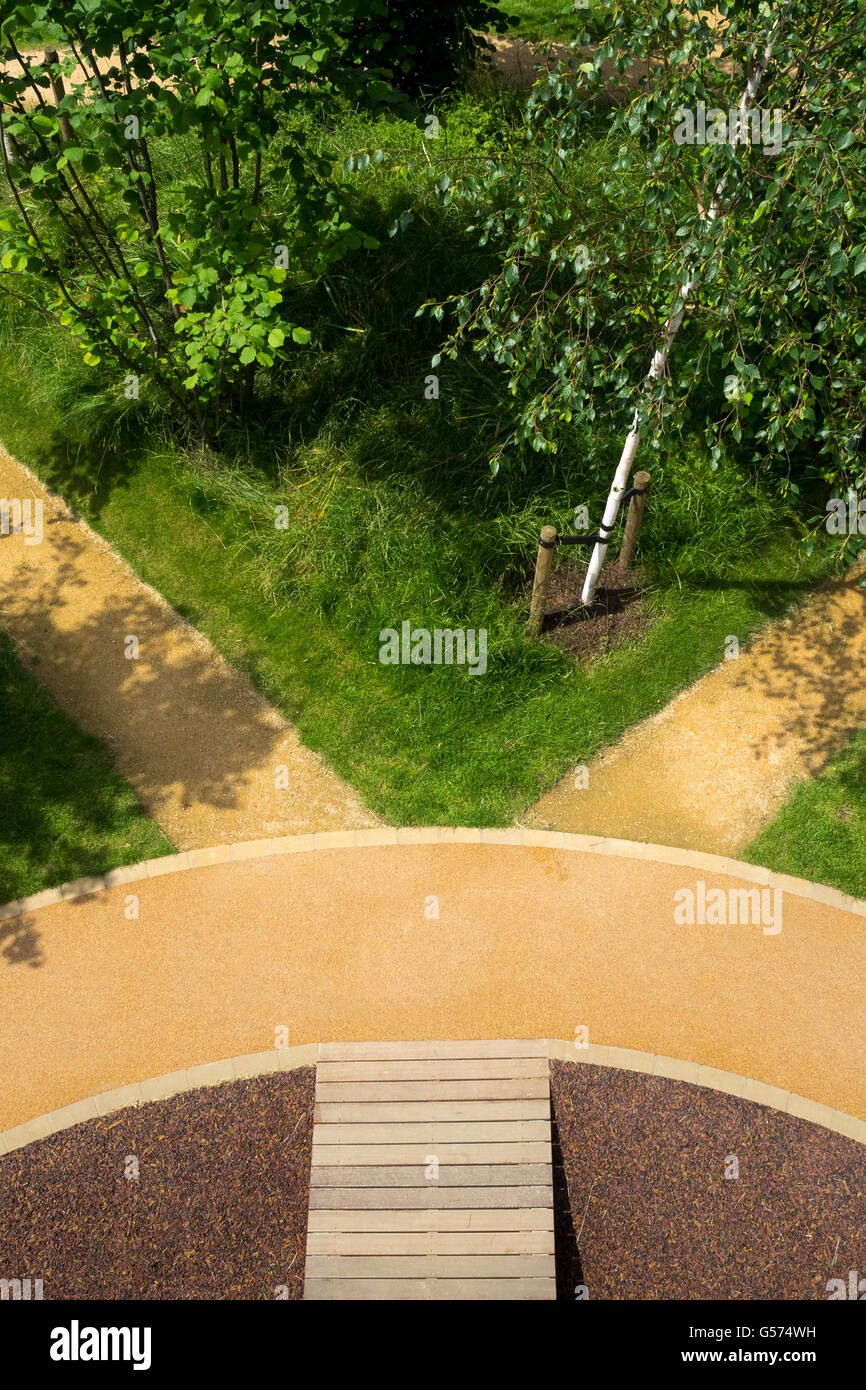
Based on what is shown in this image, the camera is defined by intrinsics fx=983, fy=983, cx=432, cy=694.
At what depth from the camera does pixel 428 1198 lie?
21.5ft

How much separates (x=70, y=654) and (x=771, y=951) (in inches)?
273

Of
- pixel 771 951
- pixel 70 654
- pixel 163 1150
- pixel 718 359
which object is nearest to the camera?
pixel 163 1150

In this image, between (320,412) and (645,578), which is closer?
(645,578)

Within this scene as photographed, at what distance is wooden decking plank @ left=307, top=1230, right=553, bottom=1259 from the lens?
6383 millimetres

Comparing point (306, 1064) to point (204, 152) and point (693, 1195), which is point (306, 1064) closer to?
point (693, 1195)

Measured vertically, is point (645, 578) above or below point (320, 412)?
below

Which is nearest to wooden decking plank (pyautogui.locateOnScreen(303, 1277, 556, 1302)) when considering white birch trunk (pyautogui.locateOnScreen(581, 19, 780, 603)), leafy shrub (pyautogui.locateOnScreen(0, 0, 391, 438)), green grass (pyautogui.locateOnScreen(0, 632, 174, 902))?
green grass (pyautogui.locateOnScreen(0, 632, 174, 902))

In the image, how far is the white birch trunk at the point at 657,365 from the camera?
20.9 feet

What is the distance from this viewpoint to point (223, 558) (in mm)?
10070

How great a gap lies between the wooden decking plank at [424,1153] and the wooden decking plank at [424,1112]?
16cm

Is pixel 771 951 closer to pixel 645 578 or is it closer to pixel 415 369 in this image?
Answer: pixel 645 578

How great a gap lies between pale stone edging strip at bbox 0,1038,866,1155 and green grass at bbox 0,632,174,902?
1875 millimetres

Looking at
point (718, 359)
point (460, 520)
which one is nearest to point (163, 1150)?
point (460, 520)

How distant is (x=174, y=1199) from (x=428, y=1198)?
1.81m
